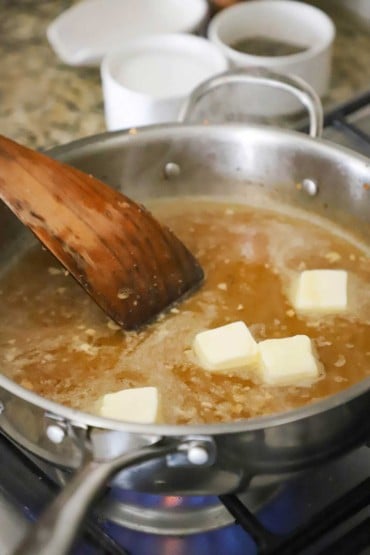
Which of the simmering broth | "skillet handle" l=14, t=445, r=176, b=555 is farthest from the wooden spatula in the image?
"skillet handle" l=14, t=445, r=176, b=555

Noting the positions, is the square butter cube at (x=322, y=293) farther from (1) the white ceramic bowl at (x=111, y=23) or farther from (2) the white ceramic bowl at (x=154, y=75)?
(1) the white ceramic bowl at (x=111, y=23)

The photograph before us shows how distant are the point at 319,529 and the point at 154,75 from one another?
2.21 ft

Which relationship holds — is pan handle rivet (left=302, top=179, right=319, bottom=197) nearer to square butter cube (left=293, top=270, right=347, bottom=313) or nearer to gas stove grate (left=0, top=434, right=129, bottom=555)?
square butter cube (left=293, top=270, right=347, bottom=313)

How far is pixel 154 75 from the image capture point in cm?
113

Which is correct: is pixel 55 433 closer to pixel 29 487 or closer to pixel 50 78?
pixel 29 487

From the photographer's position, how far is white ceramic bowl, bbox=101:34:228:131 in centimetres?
104

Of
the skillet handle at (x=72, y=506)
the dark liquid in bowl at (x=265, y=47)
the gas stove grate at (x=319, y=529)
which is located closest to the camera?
the skillet handle at (x=72, y=506)

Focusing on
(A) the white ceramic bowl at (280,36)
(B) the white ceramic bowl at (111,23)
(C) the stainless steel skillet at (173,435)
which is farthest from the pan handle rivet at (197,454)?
(B) the white ceramic bowl at (111,23)

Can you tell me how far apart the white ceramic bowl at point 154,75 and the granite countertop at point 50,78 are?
0.06 metres

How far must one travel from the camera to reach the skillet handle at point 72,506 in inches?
20.0

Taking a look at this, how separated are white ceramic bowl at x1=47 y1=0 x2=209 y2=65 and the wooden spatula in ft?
1.37

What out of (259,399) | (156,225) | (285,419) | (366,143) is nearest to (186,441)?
(285,419)

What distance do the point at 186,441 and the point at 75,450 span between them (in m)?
0.09

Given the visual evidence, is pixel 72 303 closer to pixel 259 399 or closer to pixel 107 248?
pixel 107 248
